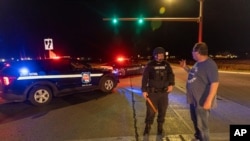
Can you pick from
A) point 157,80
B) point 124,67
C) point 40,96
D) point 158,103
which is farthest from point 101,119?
point 124,67

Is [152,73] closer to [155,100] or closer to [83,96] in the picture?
[155,100]

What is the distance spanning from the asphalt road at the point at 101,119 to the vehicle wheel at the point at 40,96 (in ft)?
0.85

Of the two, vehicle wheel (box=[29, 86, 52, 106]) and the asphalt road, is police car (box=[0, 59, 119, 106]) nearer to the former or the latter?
vehicle wheel (box=[29, 86, 52, 106])

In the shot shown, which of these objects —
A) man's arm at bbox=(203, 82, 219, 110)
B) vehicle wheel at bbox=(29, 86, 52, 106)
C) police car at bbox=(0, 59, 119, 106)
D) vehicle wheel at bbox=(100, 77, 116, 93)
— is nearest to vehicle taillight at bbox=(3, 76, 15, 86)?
police car at bbox=(0, 59, 119, 106)

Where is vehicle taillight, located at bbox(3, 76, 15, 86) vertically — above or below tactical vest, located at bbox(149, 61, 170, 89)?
below

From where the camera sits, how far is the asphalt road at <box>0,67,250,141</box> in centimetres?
657

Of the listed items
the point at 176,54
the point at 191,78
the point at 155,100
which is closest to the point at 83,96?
the point at 155,100

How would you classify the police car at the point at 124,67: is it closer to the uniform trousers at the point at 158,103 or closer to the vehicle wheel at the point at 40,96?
the vehicle wheel at the point at 40,96

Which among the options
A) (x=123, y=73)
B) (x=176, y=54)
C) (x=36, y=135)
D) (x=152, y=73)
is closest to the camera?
(x=152, y=73)

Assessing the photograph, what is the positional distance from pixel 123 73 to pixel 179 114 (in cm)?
1309

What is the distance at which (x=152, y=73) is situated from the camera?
6195 millimetres

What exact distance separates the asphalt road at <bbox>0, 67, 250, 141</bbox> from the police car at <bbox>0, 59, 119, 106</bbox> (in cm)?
36

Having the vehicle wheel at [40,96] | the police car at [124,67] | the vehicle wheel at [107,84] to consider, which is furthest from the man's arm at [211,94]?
the police car at [124,67]

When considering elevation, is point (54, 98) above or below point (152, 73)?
below
